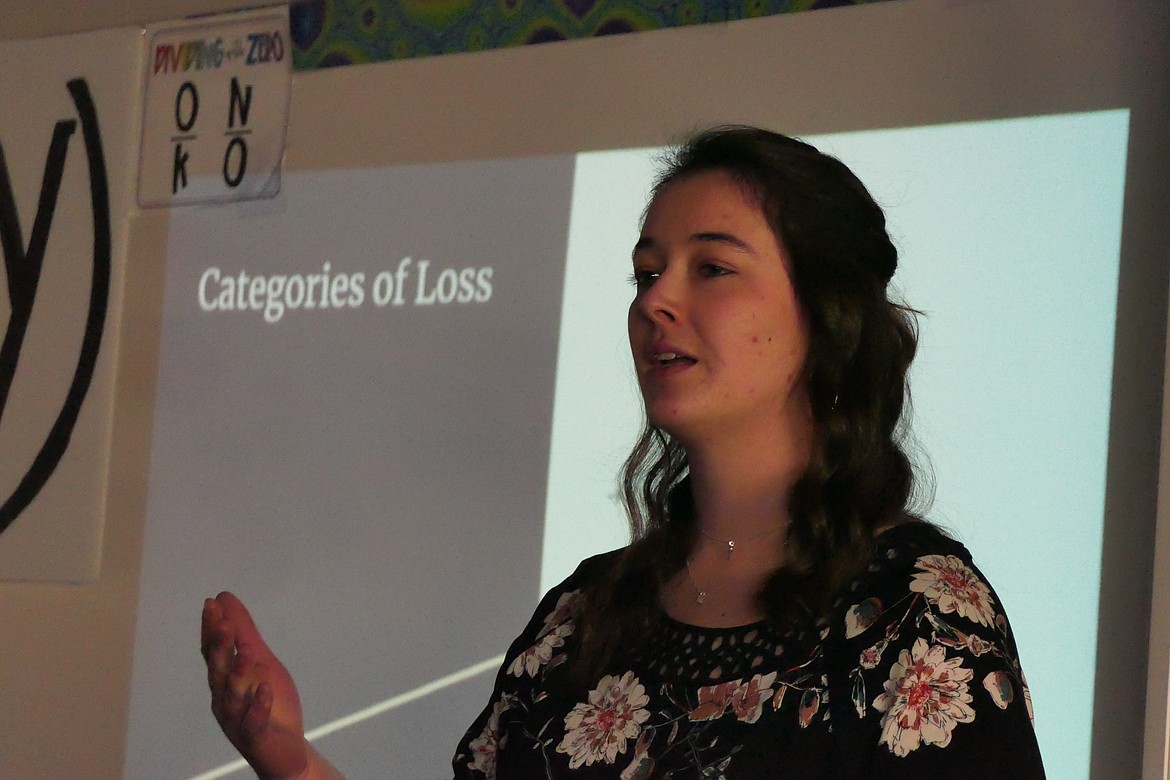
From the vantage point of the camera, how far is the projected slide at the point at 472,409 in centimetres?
204

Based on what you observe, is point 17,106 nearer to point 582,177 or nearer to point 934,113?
point 582,177

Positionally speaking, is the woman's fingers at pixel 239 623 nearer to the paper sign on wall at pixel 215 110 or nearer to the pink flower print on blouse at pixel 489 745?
the pink flower print on blouse at pixel 489 745

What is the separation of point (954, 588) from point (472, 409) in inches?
57.0

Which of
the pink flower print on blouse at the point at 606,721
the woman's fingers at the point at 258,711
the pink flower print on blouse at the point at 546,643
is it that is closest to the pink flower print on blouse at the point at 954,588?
the pink flower print on blouse at the point at 606,721

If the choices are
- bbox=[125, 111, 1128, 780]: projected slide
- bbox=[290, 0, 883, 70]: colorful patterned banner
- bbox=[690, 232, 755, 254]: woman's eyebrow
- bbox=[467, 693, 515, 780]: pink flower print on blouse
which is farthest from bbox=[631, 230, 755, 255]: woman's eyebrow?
bbox=[290, 0, 883, 70]: colorful patterned banner

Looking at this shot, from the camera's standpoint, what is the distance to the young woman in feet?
3.90

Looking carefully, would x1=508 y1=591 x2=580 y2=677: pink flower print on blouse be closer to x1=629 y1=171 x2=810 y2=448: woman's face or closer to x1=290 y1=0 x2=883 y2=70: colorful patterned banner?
x1=629 y1=171 x2=810 y2=448: woman's face

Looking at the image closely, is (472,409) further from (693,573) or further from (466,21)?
(693,573)

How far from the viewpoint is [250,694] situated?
131cm

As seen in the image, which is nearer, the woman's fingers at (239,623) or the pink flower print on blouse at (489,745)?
the woman's fingers at (239,623)

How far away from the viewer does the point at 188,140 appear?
2.90m

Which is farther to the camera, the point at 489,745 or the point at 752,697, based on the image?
the point at 489,745

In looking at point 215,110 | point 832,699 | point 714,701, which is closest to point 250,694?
point 714,701

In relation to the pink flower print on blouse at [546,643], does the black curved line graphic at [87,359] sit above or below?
above
